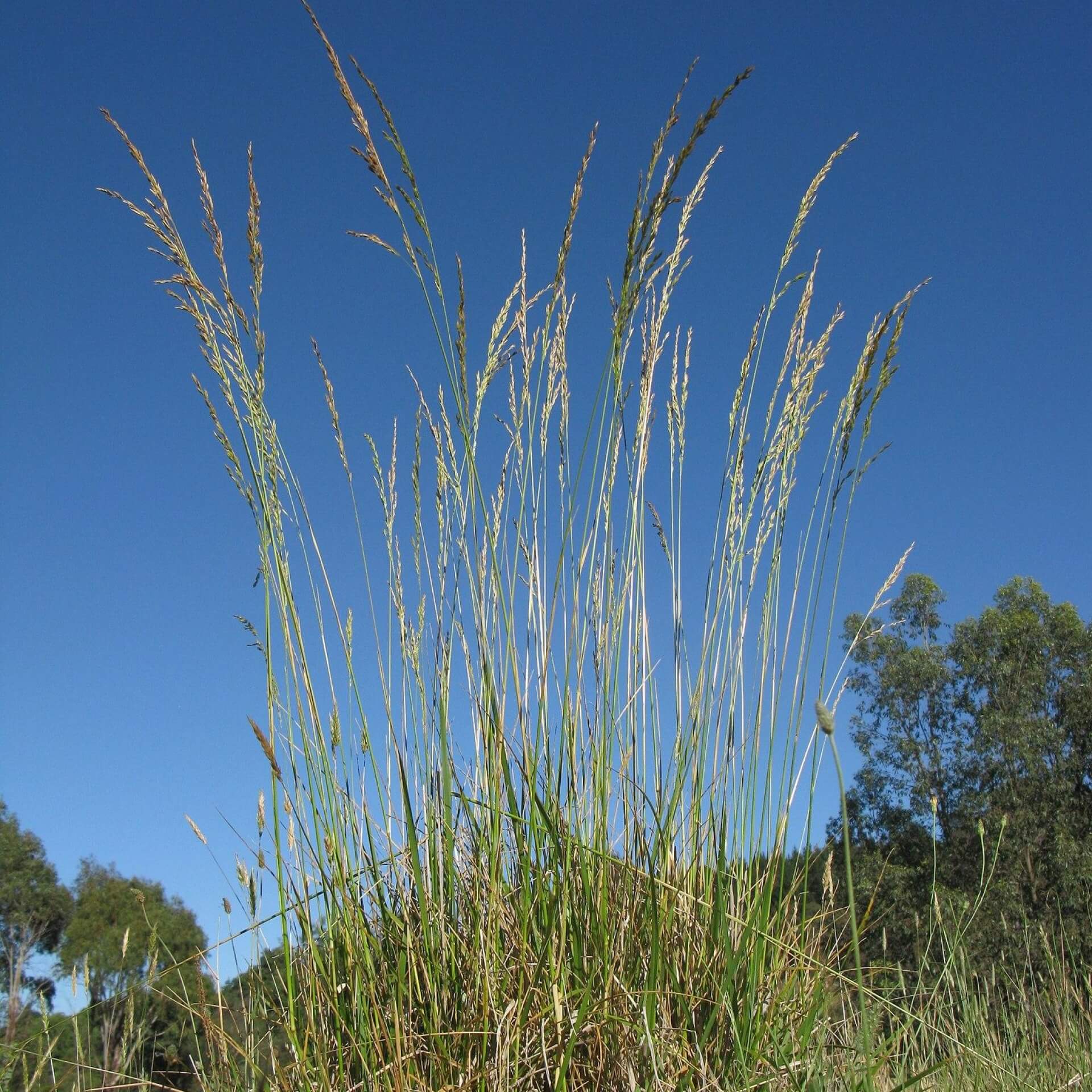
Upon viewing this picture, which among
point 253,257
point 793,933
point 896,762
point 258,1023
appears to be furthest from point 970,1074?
point 896,762

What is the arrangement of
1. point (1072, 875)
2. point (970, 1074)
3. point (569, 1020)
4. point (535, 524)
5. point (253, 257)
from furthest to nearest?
1. point (1072, 875)
2. point (970, 1074)
3. point (535, 524)
4. point (253, 257)
5. point (569, 1020)

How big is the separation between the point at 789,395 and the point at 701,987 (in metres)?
1.02

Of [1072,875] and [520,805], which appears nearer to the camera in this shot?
[520,805]

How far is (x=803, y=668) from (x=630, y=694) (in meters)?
0.32

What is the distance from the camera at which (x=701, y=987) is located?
1.36 meters

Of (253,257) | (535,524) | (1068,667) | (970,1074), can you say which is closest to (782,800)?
(535,524)

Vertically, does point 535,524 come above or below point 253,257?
below

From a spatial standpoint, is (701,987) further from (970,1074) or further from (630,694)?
(970,1074)

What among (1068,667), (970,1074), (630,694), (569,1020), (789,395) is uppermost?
(1068,667)

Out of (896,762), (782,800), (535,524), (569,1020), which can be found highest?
(896,762)

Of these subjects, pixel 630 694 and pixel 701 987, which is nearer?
pixel 701 987

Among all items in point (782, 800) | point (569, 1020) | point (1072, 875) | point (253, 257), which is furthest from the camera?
point (1072, 875)

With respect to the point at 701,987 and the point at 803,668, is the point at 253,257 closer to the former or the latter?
→ the point at 803,668

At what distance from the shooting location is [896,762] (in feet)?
64.5
